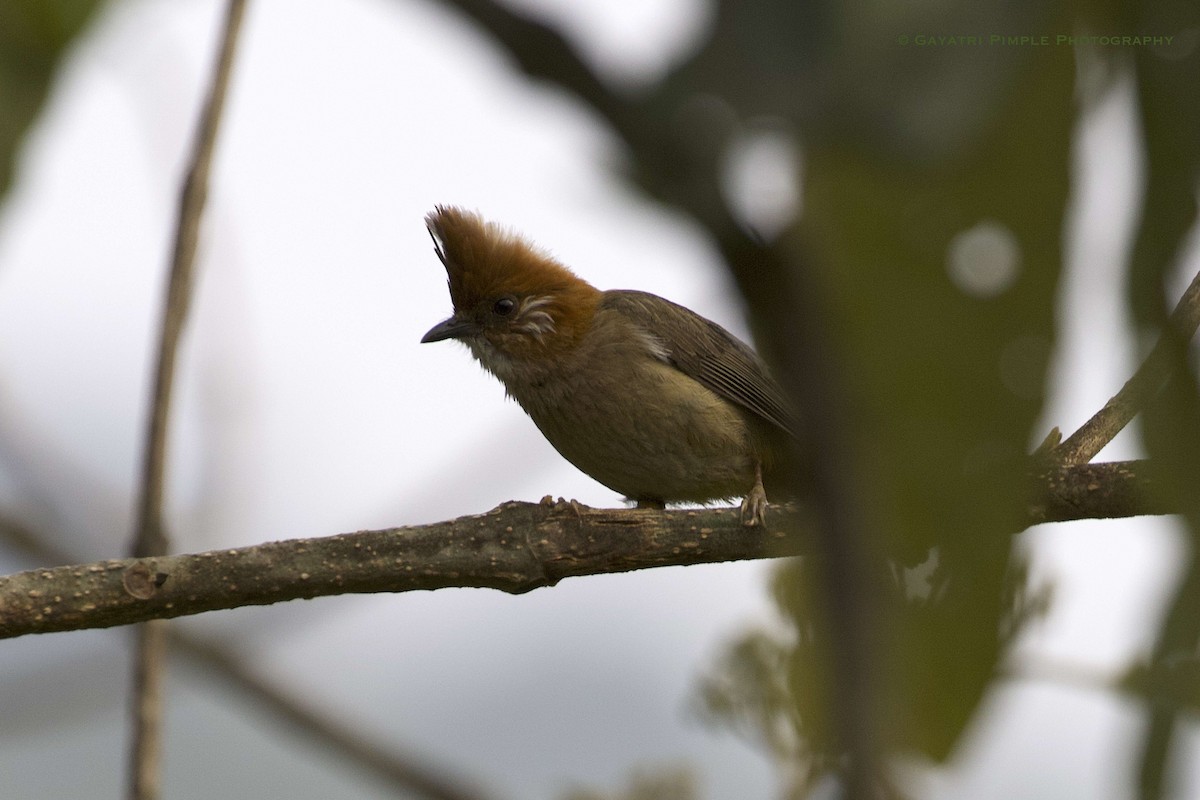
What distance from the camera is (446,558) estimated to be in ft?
11.0

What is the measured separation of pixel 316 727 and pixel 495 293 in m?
3.62

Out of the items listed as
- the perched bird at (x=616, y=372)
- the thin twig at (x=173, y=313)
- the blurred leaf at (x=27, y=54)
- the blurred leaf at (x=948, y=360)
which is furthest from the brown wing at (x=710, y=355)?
the blurred leaf at (x=948, y=360)

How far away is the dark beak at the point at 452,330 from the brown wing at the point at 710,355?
0.58 metres

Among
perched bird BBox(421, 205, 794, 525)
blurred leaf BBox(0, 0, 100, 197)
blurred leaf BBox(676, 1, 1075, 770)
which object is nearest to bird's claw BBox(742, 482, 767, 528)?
perched bird BBox(421, 205, 794, 525)

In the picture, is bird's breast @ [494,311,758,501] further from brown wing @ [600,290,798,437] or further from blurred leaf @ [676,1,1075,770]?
blurred leaf @ [676,1,1075,770]

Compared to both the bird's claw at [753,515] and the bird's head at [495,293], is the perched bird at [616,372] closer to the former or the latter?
the bird's head at [495,293]

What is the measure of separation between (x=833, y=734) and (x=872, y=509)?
22 cm

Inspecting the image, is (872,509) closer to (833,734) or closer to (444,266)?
(833,734)

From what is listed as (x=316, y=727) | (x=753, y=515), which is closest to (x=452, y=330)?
(x=753, y=515)

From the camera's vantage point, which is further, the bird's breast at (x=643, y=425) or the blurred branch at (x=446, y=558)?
the bird's breast at (x=643, y=425)

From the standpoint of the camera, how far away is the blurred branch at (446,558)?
3.12 m

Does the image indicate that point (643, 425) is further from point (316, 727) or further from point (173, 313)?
point (316, 727)

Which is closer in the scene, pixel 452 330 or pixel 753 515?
pixel 753 515

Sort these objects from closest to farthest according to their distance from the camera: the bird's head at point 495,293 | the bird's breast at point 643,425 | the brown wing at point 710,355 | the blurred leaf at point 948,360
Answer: the blurred leaf at point 948,360 < the bird's breast at point 643,425 < the brown wing at point 710,355 < the bird's head at point 495,293
